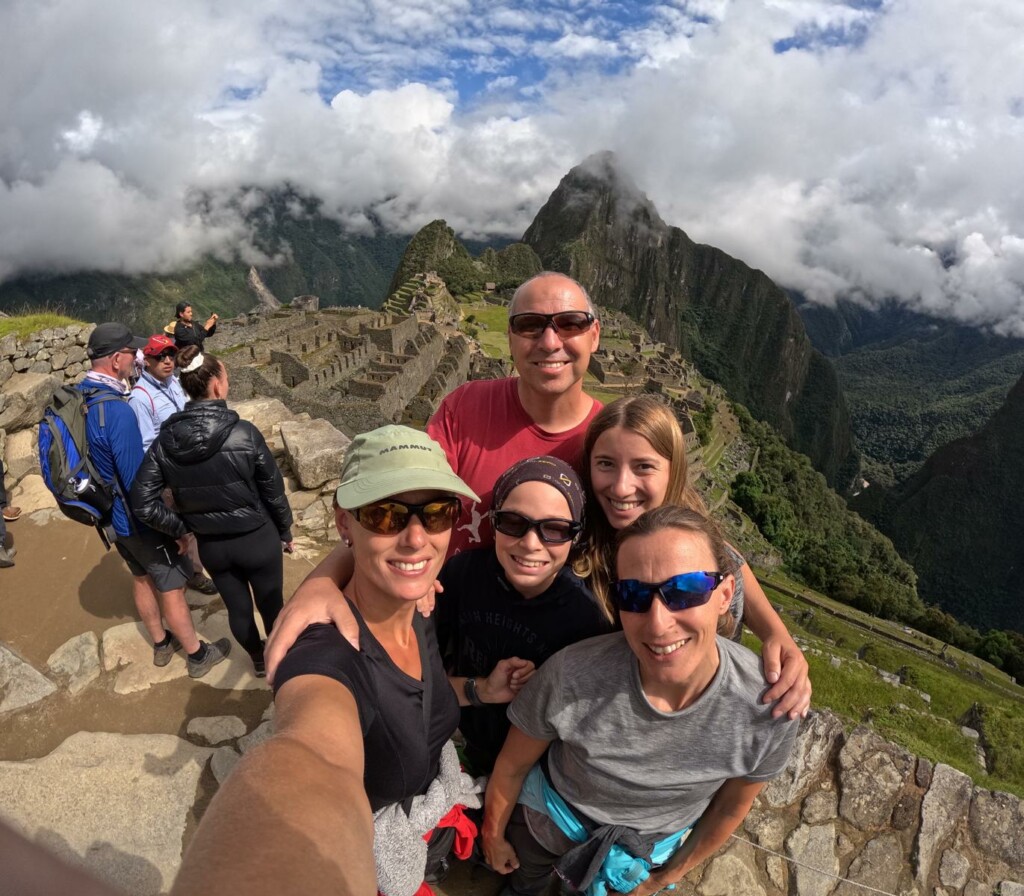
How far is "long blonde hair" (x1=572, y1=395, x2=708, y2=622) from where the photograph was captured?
7.69 ft

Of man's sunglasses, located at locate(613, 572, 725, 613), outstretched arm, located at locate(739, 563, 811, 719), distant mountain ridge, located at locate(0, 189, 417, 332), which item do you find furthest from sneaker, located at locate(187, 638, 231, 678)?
distant mountain ridge, located at locate(0, 189, 417, 332)

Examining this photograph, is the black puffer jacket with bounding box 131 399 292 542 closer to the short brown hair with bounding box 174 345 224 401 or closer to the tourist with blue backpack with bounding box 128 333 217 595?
the short brown hair with bounding box 174 345 224 401

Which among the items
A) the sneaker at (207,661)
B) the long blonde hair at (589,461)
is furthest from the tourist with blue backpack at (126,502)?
the long blonde hair at (589,461)

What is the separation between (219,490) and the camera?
9.97 feet

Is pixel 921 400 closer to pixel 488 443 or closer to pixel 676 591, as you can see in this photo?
pixel 488 443

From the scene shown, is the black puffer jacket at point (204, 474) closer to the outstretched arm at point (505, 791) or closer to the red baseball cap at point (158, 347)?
the red baseball cap at point (158, 347)

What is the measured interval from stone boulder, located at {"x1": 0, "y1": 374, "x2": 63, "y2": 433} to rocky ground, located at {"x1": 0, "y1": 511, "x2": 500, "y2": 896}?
2263 millimetres

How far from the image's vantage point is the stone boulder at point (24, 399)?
6027 mm

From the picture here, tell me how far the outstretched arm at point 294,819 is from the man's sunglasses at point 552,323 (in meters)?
1.77

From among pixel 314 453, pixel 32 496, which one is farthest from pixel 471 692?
pixel 32 496

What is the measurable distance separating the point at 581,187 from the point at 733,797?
506ft

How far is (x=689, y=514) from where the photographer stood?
196 centimetres

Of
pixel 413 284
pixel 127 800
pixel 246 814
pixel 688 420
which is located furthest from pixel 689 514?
pixel 413 284

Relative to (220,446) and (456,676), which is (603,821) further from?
(220,446)
